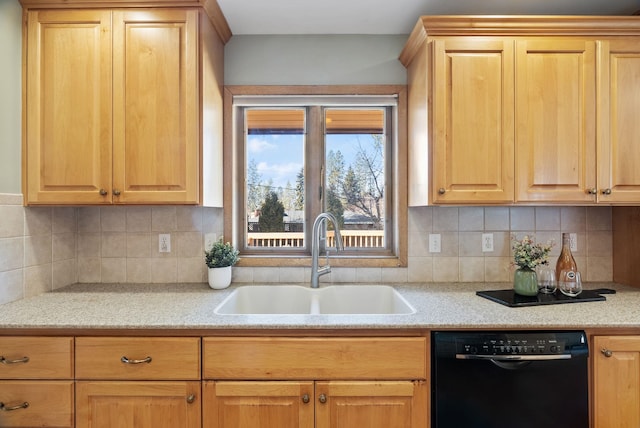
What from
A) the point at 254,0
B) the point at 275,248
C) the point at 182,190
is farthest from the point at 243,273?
the point at 254,0

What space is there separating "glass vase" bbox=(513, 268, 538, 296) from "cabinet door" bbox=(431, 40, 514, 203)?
386 mm

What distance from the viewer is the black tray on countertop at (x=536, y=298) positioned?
153cm

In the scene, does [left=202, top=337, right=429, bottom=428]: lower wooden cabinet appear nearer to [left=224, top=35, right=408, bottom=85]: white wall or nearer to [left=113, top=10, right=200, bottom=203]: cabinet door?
[left=113, top=10, right=200, bottom=203]: cabinet door

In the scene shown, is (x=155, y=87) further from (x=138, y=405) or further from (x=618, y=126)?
(x=618, y=126)

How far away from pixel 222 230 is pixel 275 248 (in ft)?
1.12

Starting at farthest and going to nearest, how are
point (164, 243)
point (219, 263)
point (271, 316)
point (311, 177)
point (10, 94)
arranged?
point (311, 177)
point (164, 243)
point (219, 263)
point (10, 94)
point (271, 316)

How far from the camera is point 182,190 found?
64.2 inches

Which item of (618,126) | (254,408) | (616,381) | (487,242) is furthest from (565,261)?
(254,408)

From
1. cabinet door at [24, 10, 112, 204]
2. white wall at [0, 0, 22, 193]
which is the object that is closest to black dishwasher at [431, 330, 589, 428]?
cabinet door at [24, 10, 112, 204]

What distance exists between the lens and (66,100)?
1616 mm

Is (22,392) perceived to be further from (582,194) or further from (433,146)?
(582,194)

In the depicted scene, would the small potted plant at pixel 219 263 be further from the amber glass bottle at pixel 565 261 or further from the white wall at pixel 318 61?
the amber glass bottle at pixel 565 261

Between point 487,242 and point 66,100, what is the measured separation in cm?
232

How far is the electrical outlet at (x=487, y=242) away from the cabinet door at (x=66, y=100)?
202 cm
